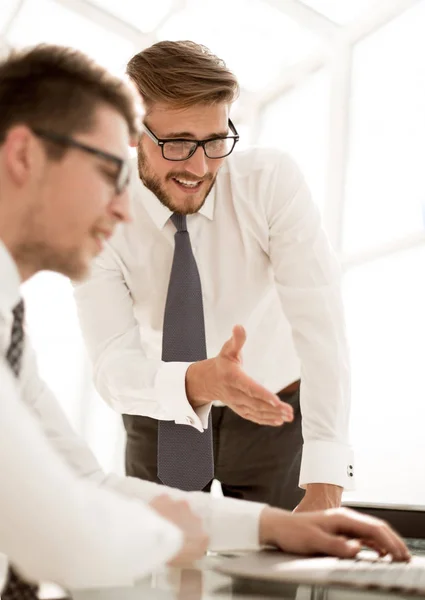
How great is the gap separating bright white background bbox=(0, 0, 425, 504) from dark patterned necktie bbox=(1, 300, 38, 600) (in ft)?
7.90

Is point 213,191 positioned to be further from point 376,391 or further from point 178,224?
point 376,391

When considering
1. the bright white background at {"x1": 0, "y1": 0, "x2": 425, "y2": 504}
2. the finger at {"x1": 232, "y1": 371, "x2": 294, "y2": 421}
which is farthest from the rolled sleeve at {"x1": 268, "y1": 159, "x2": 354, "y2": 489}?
the bright white background at {"x1": 0, "y1": 0, "x2": 425, "y2": 504}

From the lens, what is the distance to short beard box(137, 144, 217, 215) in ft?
6.12

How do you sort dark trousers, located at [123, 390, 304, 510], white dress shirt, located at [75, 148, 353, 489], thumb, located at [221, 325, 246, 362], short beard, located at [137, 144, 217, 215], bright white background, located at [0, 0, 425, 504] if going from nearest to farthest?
thumb, located at [221, 325, 246, 362] → white dress shirt, located at [75, 148, 353, 489] → short beard, located at [137, 144, 217, 215] → dark trousers, located at [123, 390, 304, 510] → bright white background, located at [0, 0, 425, 504]

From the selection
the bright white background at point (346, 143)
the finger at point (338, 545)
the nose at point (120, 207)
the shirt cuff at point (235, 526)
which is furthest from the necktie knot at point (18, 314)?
the bright white background at point (346, 143)

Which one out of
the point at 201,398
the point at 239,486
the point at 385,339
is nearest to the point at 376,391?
the point at 385,339

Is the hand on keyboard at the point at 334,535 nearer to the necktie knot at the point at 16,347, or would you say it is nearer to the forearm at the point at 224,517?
the forearm at the point at 224,517

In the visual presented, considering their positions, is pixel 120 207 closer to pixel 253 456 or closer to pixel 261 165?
pixel 261 165

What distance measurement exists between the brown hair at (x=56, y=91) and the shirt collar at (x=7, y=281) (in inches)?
6.4

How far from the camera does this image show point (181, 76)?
1796 millimetres

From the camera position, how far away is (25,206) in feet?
3.18

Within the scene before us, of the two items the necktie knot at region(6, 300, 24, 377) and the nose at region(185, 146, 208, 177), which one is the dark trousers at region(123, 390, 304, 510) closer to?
the nose at region(185, 146, 208, 177)

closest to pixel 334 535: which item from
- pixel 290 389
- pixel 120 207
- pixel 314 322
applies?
pixel 120 207

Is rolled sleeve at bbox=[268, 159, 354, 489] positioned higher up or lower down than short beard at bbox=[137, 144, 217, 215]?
lower down
